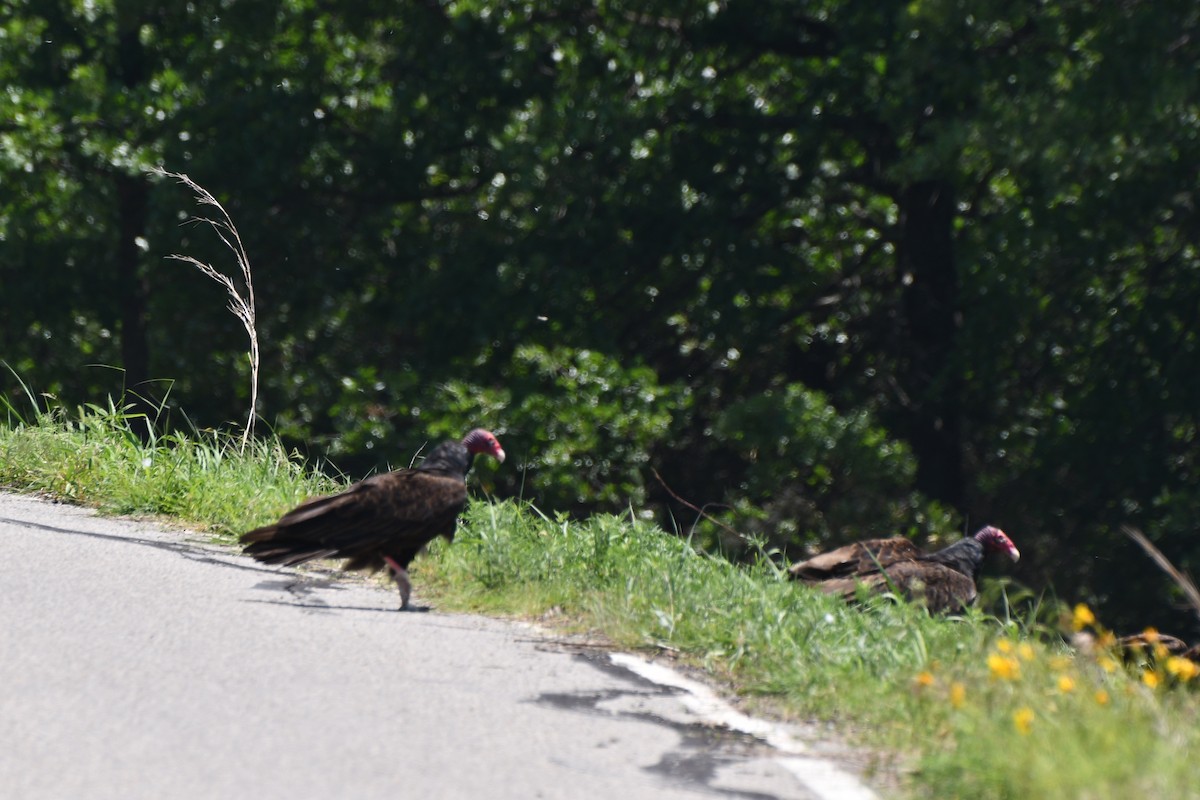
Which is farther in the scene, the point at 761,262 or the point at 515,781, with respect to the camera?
the point at 761,262

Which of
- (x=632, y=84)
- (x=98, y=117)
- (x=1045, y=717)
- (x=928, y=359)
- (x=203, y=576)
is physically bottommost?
(x=203, y=576)

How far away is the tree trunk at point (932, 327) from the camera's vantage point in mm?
15656

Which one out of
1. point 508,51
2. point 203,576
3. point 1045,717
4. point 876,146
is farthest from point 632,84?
point 1045,717

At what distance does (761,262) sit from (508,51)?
128 inches

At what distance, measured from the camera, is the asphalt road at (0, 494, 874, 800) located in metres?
4.34

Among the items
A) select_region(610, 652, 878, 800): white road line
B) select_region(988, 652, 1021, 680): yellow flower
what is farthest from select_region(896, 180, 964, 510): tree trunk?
select_region(988, 652, 1021, 680): yellow flower

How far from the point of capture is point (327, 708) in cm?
500

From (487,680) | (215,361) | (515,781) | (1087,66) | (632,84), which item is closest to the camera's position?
(515,781)

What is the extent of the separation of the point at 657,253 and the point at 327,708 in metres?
10.6

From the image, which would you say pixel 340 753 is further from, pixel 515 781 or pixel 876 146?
pixel 876 146

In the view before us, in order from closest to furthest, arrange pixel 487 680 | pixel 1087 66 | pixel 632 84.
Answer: pixel 487 680 < pixel 1087 66 < pixel 632 84

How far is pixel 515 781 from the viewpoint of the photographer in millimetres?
4359

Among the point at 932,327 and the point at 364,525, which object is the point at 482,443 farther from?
the point at 932,327

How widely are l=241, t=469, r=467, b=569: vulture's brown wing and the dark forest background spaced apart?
24.3ft
